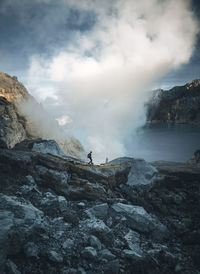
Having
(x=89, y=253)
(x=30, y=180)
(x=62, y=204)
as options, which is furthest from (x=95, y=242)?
(x=30, y=180)

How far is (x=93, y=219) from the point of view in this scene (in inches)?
261

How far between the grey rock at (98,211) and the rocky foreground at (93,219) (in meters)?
0.03

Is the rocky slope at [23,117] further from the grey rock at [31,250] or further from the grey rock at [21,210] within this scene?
the grey rock at [31,250]

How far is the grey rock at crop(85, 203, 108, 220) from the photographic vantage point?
273 inches

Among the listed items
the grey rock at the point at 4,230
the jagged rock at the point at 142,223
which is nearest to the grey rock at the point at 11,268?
the grey rock at the point at 4,230

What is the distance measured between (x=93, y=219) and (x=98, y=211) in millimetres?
551

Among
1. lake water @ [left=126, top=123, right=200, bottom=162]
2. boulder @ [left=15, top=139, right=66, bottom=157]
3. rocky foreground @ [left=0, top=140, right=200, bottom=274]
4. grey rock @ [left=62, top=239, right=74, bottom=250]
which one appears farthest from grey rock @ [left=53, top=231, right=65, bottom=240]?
lake water @ [left=126, top=123, right=200, bottom=162]

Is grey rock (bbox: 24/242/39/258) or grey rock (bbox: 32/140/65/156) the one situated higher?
grey rock (bbox: 32/140/65/156)

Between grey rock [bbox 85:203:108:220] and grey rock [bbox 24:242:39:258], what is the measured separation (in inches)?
117

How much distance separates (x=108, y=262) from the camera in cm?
469

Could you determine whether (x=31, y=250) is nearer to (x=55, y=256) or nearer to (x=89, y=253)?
(x=55, y=256)

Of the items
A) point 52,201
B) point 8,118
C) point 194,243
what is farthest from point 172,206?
point 8,118

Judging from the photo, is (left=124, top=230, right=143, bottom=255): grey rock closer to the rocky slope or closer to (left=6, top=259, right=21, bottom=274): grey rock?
(left=6, top=259, right=21, bottom=274): grey rock

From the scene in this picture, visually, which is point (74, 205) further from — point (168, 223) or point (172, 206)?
point (172, 206)
